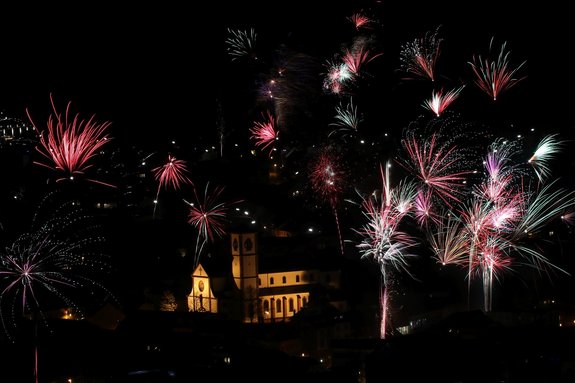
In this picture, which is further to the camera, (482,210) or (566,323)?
(566,323)

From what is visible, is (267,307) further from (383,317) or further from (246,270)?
(383,317)

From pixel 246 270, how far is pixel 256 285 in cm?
85

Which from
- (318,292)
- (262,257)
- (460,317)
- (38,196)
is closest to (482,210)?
(460,317)

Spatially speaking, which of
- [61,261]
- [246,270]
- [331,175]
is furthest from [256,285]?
[61,261]

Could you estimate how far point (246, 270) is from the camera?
1289 inches

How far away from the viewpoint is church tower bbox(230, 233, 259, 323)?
107 feet

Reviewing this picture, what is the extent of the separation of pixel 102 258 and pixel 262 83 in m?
9.95

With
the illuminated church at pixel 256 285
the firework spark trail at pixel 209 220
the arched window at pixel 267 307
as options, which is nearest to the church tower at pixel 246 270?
the illuminated church at pixel 256 285

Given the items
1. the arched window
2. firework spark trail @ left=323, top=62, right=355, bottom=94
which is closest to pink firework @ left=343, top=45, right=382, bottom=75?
firework spark trail @ left=323, top=62, right=355, bottom=94

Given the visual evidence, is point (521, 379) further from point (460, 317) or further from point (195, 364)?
point (195, 364)

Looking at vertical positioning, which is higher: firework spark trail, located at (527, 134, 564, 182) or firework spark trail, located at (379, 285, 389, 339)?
firework spark trail, located at (527, 134, 564, 182)

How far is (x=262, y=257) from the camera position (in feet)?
115

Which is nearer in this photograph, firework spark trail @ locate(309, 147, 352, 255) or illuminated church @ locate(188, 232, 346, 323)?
firework spark trail @ locate(309, 147, 352, 255)

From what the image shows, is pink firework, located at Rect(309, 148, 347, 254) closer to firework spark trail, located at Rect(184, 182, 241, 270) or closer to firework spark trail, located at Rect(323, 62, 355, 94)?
firework spark trail, located at Rect(323, 62, 355, 94)
